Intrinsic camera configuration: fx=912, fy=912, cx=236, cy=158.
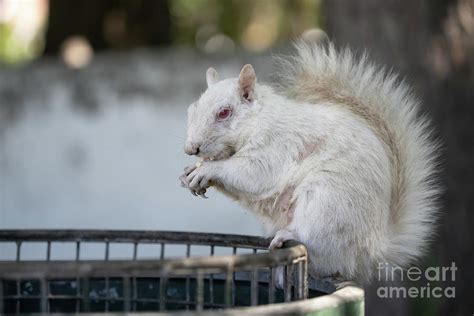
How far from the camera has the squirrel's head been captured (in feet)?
6.31

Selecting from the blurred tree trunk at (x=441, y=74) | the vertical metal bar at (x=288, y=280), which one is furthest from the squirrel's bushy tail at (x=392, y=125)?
the blurred tree trunk at (x=441, y=74)

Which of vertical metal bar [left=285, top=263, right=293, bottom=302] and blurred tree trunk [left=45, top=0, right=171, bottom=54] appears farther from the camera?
blurred tree trunk [left=45, top=0, right=171, bottom=54]

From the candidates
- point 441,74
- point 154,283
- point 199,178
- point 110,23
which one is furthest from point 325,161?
point 110,23

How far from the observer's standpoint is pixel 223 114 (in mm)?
1967

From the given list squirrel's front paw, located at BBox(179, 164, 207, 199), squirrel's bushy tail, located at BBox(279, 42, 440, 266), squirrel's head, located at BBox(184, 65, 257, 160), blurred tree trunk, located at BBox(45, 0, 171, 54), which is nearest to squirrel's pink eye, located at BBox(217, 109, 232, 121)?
squirrel's head, located at BBox(184, 65, 257, 160)

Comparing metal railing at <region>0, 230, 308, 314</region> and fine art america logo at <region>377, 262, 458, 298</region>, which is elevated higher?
metal railing at <region>0, 230, 308, 314</region>

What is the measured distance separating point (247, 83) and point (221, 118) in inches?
3.9

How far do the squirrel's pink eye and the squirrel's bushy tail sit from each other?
0.22 meters

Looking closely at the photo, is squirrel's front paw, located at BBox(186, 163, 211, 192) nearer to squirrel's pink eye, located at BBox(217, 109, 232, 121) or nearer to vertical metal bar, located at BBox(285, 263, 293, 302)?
squirrel's pink eye, located at BBox(217, 109, 232, 121)

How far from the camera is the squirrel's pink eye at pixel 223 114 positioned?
1.96 meters

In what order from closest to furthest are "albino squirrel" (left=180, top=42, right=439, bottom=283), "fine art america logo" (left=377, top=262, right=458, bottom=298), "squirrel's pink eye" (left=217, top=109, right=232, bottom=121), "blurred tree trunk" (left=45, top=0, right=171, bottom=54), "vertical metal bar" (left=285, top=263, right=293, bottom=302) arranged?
"vertical metal bar" (left=285, top=263, right=293, bottom=302) < "albino squirrel" (left=180, top=42, right=439, bottom=283) < "squirrel's pink eye" (left=217, top=109, right=232, bottom=121) < "fine art america logo" (left=377, top=262, right=458, bottom=298) < "blurred tree trunk" (left=45, top=0, right=171, bottom=54)

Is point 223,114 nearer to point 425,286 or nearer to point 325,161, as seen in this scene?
point 325,161

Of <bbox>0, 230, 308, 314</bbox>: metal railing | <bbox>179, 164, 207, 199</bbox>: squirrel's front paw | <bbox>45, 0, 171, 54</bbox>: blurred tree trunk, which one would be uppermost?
<bbox>45, 0, 171, 54</bbox>: blurred tree trunk

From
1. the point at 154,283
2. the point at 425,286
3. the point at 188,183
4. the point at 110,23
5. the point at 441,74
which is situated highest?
the point at 110,23
